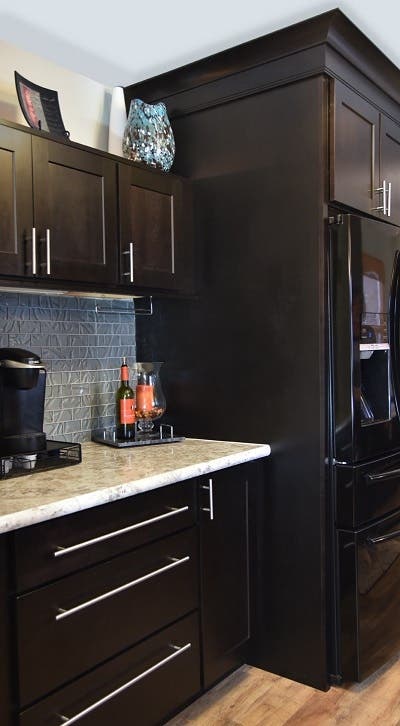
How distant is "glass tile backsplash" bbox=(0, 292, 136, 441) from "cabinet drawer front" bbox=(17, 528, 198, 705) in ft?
2.50

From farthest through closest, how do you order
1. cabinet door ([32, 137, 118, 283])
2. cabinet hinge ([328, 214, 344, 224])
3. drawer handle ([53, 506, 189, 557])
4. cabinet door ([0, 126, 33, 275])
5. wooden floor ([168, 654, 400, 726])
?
cabinet hinge ([328, 214, 344, 224]), wooden floor ([168, 654, 400, 726]), cabinet door ([32, 137, 118, 283]), cabinet door ([0, 126, 33, 275]), drawer handle ([53, 506, 189, 557])

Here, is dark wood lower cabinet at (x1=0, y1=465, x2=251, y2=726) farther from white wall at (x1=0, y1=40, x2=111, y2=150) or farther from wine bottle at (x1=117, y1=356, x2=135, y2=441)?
white wall at (x1=0, y1=40, x2=111, y2=150)

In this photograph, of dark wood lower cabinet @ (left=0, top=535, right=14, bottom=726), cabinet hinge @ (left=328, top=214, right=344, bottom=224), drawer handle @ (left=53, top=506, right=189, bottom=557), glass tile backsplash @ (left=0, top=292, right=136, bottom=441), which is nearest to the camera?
dark wood lower cabinet @ (left=0, top=535, right=14, bottom=726)

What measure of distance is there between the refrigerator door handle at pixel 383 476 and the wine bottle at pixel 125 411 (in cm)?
92

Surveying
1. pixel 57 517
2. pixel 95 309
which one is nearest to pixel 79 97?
pixel 95 309

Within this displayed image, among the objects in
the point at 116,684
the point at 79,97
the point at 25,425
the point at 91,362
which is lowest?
the point at 116,684

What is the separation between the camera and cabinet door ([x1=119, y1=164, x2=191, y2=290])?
2.20 m

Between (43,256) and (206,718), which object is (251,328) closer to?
(43,256)

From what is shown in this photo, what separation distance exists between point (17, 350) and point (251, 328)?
35.5 inches

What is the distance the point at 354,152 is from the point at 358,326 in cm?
67

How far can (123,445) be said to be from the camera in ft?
7.64

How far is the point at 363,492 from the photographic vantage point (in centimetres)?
219

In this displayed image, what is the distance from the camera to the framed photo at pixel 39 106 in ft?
6.71

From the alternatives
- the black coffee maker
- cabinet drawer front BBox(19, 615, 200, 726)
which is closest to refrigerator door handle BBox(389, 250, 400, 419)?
cabinet drawer front BBox(19, 615, 200, 726)
